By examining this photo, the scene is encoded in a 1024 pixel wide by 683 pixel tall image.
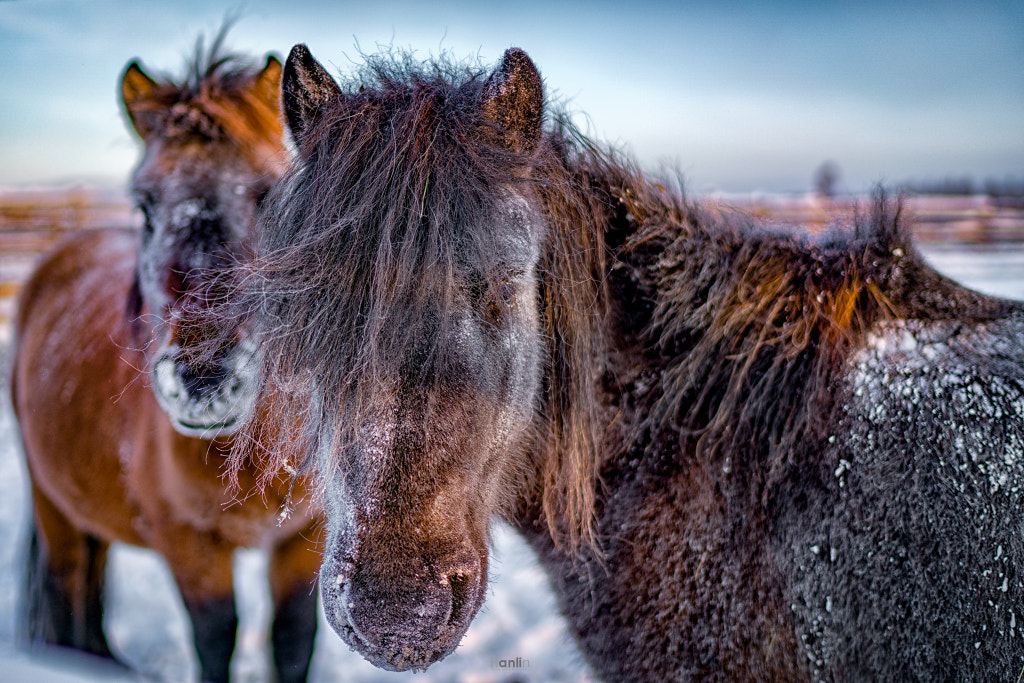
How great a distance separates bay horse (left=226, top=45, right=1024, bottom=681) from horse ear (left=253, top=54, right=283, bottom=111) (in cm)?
136

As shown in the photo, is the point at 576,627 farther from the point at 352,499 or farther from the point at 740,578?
the point at 352,499

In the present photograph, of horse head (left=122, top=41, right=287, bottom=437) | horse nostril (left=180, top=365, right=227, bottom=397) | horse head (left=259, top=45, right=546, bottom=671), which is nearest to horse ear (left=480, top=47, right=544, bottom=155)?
horse head (left=259, top=45, right=546, bottom=671)

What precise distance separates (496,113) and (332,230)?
1.42 feet

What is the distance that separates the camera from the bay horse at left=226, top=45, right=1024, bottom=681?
104 cm

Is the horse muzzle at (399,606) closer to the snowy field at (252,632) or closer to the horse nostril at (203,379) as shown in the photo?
the horse nostril at (203,379)

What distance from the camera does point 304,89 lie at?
1281 millimetres

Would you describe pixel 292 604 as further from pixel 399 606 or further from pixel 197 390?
pixel 399 606

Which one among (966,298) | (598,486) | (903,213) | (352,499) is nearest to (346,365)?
Result: (352,499)

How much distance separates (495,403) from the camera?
1158 millimetres

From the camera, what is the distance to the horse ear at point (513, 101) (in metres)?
1.19

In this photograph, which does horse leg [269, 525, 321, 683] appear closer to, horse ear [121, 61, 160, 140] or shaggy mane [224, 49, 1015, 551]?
shaggy mane [224, 49, 1015, 551]

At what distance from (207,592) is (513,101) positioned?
7.14ft

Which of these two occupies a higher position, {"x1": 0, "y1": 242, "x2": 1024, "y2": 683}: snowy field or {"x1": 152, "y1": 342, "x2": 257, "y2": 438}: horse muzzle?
{"x1": 152, "y1": 342, "x2": 257, "y2": 438}: horse muzzle

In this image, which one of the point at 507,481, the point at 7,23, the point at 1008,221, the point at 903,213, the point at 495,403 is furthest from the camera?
the point at 1008,221
